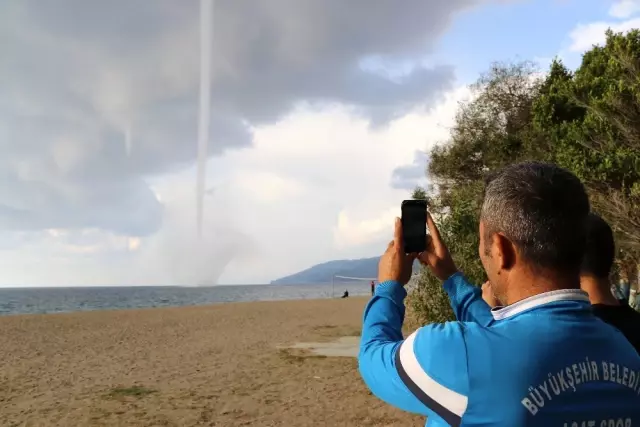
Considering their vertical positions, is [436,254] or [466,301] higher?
[436,254]

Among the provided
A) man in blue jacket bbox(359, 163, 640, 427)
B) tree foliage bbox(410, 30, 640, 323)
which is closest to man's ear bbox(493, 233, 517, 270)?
man in blue jacket bbox(359, 163, 640, 427)

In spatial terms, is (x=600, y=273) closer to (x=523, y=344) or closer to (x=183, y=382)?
(x=523, y=344)

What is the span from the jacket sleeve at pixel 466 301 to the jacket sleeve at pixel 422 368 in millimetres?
487

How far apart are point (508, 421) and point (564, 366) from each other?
212mm

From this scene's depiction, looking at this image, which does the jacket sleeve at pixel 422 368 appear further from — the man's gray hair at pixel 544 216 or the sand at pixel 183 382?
the sand at pixel 183 382

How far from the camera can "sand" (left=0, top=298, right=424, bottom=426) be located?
8906mm

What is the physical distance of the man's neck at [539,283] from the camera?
1.62 m

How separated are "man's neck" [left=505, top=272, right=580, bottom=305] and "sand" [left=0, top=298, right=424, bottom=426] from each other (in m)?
6.99

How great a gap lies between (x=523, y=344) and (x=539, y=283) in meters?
0.25

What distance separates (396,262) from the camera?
1.96m

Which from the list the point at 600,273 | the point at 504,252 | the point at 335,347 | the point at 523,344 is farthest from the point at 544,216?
the point at 335,347

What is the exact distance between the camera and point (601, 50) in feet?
53.0

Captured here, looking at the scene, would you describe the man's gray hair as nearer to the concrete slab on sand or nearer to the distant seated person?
the distant seated person

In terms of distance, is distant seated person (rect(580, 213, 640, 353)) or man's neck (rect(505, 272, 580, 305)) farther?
distant seated person (rect(580, 213, 640, 353))
